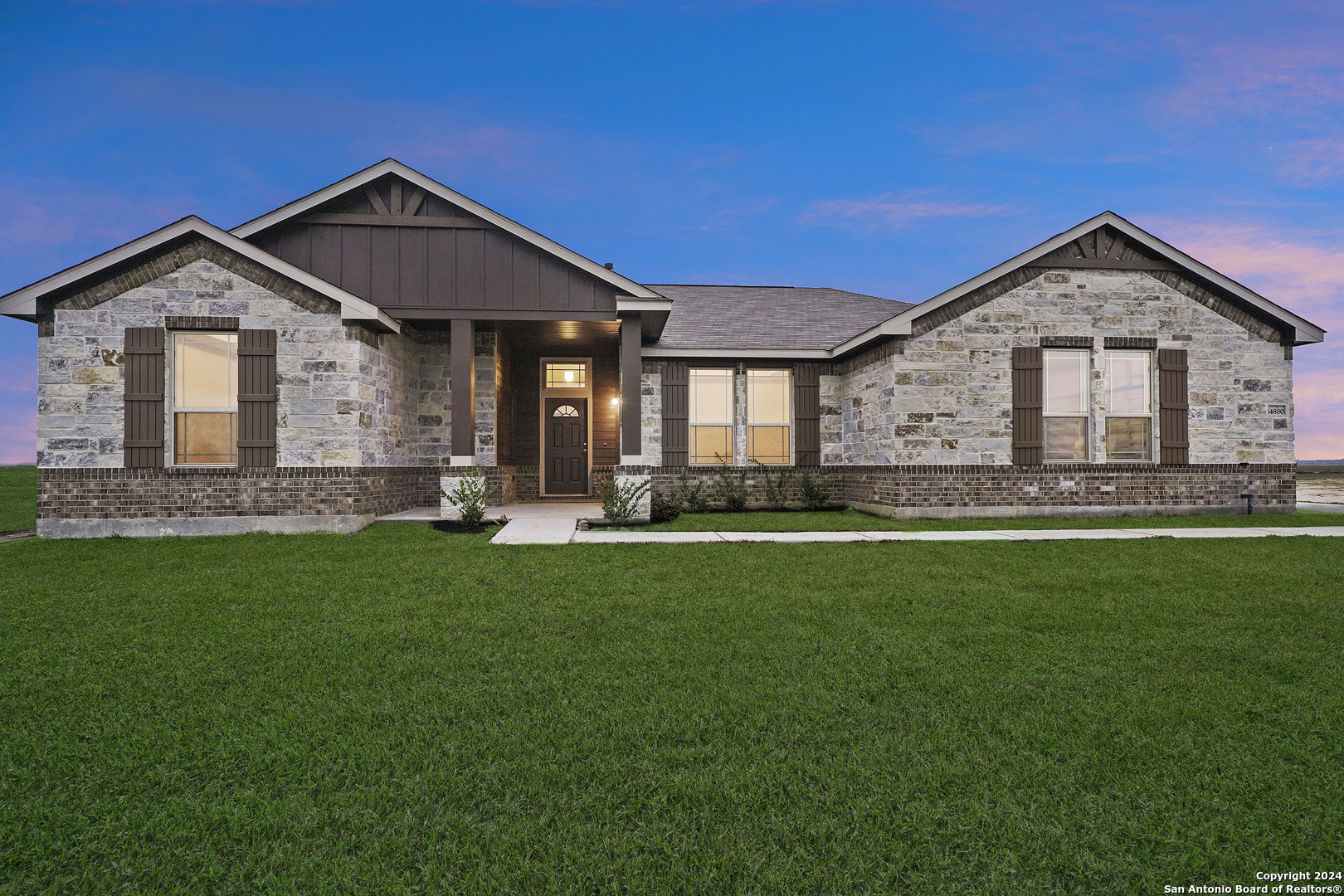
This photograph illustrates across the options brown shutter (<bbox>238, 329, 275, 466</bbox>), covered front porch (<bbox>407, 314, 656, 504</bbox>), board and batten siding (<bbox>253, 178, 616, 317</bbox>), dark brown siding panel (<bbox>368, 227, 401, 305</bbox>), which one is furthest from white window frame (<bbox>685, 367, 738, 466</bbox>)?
brown shutter (<bbox>238, 329, 275, 466</bbox>)

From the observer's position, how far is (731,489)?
1262 cm

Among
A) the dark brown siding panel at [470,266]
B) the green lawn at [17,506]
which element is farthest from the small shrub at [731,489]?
the green lawn at [17,506]

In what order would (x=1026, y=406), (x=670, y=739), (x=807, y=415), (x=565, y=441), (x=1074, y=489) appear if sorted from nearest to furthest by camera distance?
1. (x=670, y=739)
2. (x=1026, y=406)
3. (x=1074, y=489)
4. (x=807, y=415)
5. (x=565, y=441)

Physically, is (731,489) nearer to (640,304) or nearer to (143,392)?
(640,304)

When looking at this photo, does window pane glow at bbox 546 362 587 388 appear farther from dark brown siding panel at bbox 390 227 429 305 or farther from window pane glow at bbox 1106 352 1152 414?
window pane glow at bbox 1106 352 1152 414

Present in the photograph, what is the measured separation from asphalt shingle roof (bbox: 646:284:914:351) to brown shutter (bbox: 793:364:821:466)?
22.8 inches

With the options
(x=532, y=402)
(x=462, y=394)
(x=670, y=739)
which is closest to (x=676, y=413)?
(x=532, y=402)

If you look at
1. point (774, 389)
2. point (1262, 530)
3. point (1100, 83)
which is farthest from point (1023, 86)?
point (1262, 530)

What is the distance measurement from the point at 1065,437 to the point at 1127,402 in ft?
4.68

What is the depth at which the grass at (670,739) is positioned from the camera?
1.81 metres

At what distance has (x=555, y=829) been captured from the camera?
6.36 ft

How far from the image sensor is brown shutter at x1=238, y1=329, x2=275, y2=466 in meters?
9.20

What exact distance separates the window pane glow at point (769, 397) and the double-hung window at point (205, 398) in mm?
9428

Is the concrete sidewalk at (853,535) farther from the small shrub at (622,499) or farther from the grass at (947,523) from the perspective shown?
the small shrub at (622,499)
